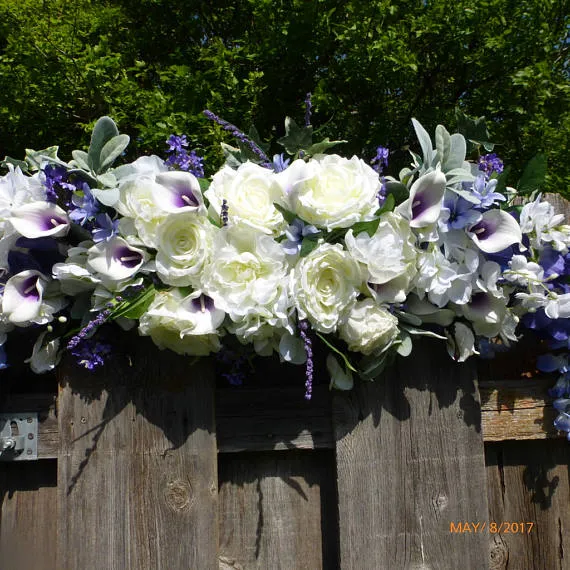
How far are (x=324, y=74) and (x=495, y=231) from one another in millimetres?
1665

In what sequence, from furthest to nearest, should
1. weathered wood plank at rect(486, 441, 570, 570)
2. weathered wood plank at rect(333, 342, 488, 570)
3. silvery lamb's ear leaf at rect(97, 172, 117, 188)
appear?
weathered wood plank at rect(486, 441, 570, 570)
weathered wood plank at rect(333, 342, 488, 570)
silvery lamb's ear leaf at rect(97, 172, 117, 188)

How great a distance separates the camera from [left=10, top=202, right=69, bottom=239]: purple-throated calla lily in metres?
1.20

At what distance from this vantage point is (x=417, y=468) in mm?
1368

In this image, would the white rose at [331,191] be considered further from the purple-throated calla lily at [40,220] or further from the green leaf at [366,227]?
the purple-throated calla lily at [40,220]

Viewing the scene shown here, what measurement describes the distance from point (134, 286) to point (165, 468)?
0.42 m

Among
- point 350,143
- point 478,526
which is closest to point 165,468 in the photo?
point 478,526

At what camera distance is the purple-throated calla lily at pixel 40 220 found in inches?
47.3

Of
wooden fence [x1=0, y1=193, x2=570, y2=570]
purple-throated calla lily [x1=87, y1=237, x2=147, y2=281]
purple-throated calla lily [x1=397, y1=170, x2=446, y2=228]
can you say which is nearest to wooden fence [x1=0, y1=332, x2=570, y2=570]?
wooden fence [x1=0, y1=193, x2=570, y2=570]

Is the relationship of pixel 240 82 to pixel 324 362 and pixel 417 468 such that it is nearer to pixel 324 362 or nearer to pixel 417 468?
pixel 324 362

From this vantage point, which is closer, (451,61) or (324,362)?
(324,362)

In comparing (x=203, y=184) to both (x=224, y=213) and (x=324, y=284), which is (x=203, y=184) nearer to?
(x=224, y=213)

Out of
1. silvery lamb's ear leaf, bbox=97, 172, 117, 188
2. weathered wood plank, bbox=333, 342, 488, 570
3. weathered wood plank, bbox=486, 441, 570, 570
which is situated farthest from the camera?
weathered wood plank, bbox=486, 441, 570, 570

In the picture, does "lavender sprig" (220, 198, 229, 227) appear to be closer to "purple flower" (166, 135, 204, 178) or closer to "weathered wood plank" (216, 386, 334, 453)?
"purple flower" (166, 135, 204, 178)

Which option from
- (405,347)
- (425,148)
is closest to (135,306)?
(405,347)
